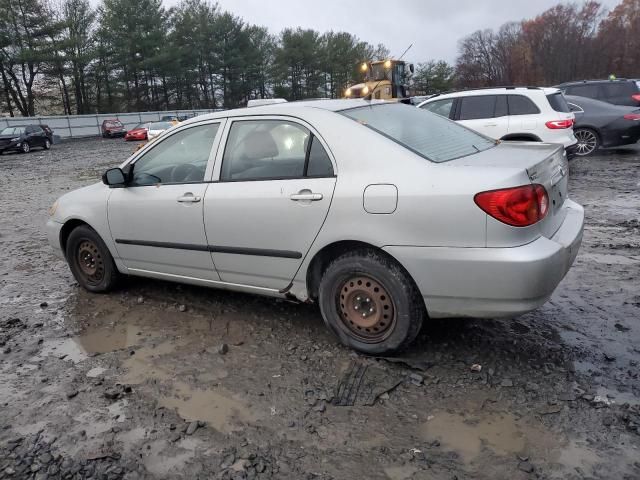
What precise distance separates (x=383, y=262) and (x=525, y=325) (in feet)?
4.32

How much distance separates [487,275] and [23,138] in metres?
27.7

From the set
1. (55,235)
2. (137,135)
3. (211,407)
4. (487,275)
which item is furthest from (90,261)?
(137,135)

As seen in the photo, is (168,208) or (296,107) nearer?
(296,107)

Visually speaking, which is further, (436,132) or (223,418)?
(436,132)

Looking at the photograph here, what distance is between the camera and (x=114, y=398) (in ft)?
10.2

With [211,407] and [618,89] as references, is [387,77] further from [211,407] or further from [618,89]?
[211,407]

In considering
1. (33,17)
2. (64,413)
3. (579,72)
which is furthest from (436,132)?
(579,72)

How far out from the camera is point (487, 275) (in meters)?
2.86

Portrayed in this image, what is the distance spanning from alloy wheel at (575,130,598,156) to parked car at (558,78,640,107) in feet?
7.90

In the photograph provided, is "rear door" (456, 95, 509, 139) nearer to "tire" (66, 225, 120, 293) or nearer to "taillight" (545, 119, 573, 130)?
"taillight" (545, 119, 573, 130)

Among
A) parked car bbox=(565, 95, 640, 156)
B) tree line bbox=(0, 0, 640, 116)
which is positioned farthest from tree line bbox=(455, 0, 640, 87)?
parked car bbox=(565, 95, 640, 156)

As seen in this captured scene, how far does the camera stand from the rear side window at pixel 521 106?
923 cm

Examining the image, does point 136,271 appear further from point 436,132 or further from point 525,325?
point 525,325

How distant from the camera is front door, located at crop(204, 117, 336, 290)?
337cm
